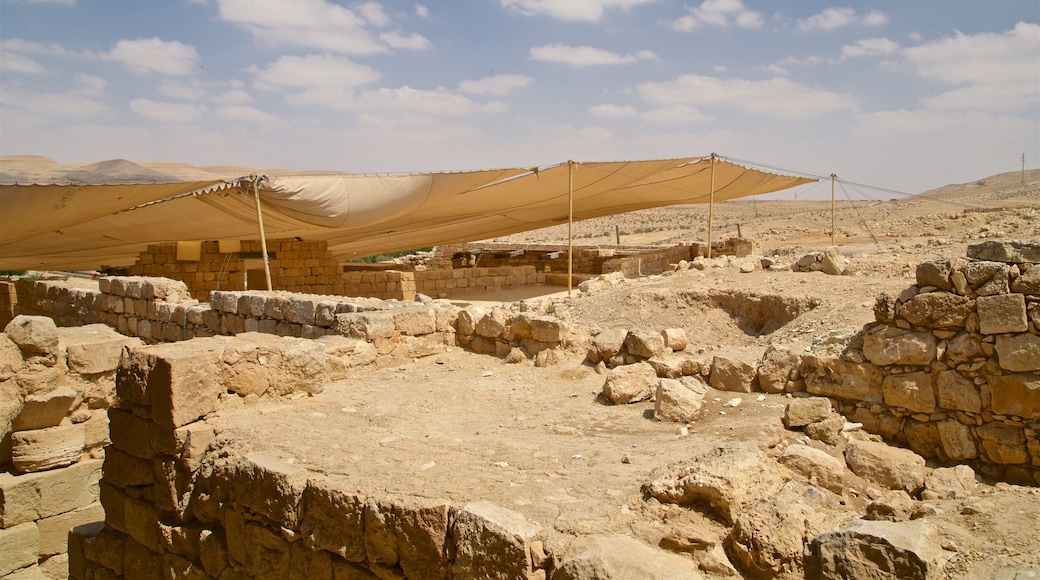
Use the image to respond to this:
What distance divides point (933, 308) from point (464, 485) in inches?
114

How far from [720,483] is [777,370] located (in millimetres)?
2065

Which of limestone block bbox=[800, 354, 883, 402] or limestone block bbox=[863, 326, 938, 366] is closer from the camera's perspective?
limestone block bbox=[863, 326, 938, 366]

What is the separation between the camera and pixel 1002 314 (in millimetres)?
3641

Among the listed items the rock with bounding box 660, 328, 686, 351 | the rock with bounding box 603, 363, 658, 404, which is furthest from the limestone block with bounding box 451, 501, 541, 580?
the rock with bounding box 660, 328, 686, 351

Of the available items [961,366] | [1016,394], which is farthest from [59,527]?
[1016,394]

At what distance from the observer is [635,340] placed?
16.9ft

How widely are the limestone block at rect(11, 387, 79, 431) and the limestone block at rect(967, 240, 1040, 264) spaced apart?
6.46 meters

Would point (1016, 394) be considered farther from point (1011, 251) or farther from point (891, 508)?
point (891, 508)

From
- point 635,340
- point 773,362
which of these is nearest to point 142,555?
point 635,340

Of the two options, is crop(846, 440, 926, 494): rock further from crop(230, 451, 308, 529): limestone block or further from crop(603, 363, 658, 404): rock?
crop(230, 451, 308, 529): limestone block

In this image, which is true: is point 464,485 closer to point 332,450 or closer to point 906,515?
point 332,450

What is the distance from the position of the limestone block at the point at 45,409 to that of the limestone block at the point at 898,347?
5888 millimetres

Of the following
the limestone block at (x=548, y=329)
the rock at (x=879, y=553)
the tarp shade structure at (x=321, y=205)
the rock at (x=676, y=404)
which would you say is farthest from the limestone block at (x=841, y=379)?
the tarp shade structure at (x=321, y=205)

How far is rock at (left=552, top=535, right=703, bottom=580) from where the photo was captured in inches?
82.8
